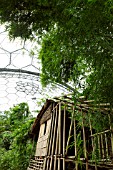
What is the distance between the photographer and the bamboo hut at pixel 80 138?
4000mm

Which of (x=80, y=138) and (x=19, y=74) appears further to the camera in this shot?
(x=19, y=74)

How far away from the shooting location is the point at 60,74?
16.0ft

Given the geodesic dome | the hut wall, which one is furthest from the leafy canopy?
the geodesic dome

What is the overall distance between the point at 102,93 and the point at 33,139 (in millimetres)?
10742

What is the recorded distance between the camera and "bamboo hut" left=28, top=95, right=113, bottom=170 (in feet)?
13.1

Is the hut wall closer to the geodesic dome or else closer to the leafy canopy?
the geodesic dome

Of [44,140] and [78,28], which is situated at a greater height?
[78,28]

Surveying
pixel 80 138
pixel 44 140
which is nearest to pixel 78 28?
pixel 80 138

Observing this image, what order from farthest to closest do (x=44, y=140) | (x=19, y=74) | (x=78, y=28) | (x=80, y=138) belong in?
(x=19, y=74) → (x=44, y=140) → (x=80, y=138) → (x=78, y=28)

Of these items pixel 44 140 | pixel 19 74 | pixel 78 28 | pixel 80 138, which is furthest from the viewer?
pixel 19 74

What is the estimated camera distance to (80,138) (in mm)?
4352

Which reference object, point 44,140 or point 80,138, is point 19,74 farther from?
point 80,138

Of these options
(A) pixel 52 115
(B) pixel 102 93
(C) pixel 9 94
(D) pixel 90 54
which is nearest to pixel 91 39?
(D) pixel 90 54

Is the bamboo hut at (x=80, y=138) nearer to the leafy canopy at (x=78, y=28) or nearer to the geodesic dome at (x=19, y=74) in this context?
the leafy canopy at (x=78, y=28)
